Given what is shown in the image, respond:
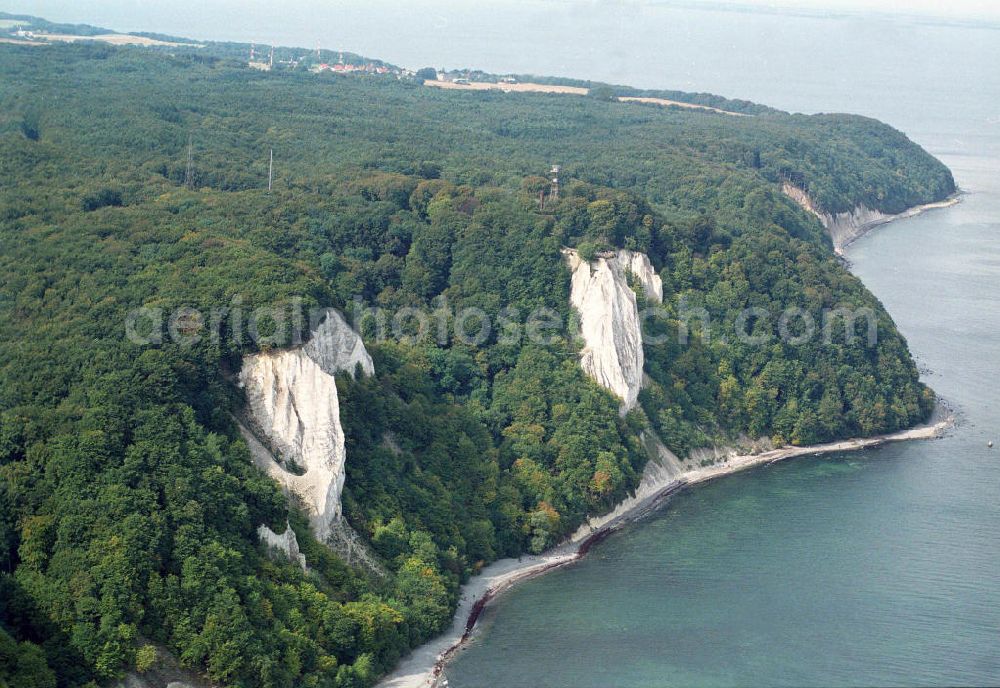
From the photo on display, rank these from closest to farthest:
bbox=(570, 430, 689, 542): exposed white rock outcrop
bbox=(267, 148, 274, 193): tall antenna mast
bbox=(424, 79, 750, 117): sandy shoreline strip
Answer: bbox=(570, 430, 689, 542): exposed white rock outcrop < bbox=(267, 148, 274, 193): tall antenna mast < bbox=(424, 79, 750, 117): sandy shoreline strip

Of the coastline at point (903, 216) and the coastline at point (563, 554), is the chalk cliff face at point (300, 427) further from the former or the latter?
the coastline at point (903, 216)

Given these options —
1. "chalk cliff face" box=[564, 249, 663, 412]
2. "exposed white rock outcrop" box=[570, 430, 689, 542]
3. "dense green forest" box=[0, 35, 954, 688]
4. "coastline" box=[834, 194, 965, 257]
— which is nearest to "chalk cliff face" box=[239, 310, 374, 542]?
"dense green forest" box=[0, 35, 954, 688]

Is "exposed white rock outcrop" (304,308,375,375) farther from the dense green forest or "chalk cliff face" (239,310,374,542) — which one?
the dense green forest

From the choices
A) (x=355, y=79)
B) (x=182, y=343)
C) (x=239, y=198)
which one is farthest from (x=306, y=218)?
(x=355, y=79)

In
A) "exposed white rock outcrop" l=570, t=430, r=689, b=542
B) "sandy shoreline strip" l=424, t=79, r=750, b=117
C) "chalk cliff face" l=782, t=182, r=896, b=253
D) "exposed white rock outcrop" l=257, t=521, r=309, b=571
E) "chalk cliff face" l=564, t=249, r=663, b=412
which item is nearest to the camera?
"exposed white rock outcrop" l=257, t=521, r=309, b=571

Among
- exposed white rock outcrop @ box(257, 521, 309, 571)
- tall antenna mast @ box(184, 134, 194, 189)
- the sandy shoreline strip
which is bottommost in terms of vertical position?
exposed white rock outcrop @ box(257, 521, 309, 571)

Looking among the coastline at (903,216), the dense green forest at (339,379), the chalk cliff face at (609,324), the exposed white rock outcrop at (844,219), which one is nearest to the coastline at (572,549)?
the dense green forest at (339,379)

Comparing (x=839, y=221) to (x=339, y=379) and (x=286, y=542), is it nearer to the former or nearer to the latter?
(x=339, y=379)
